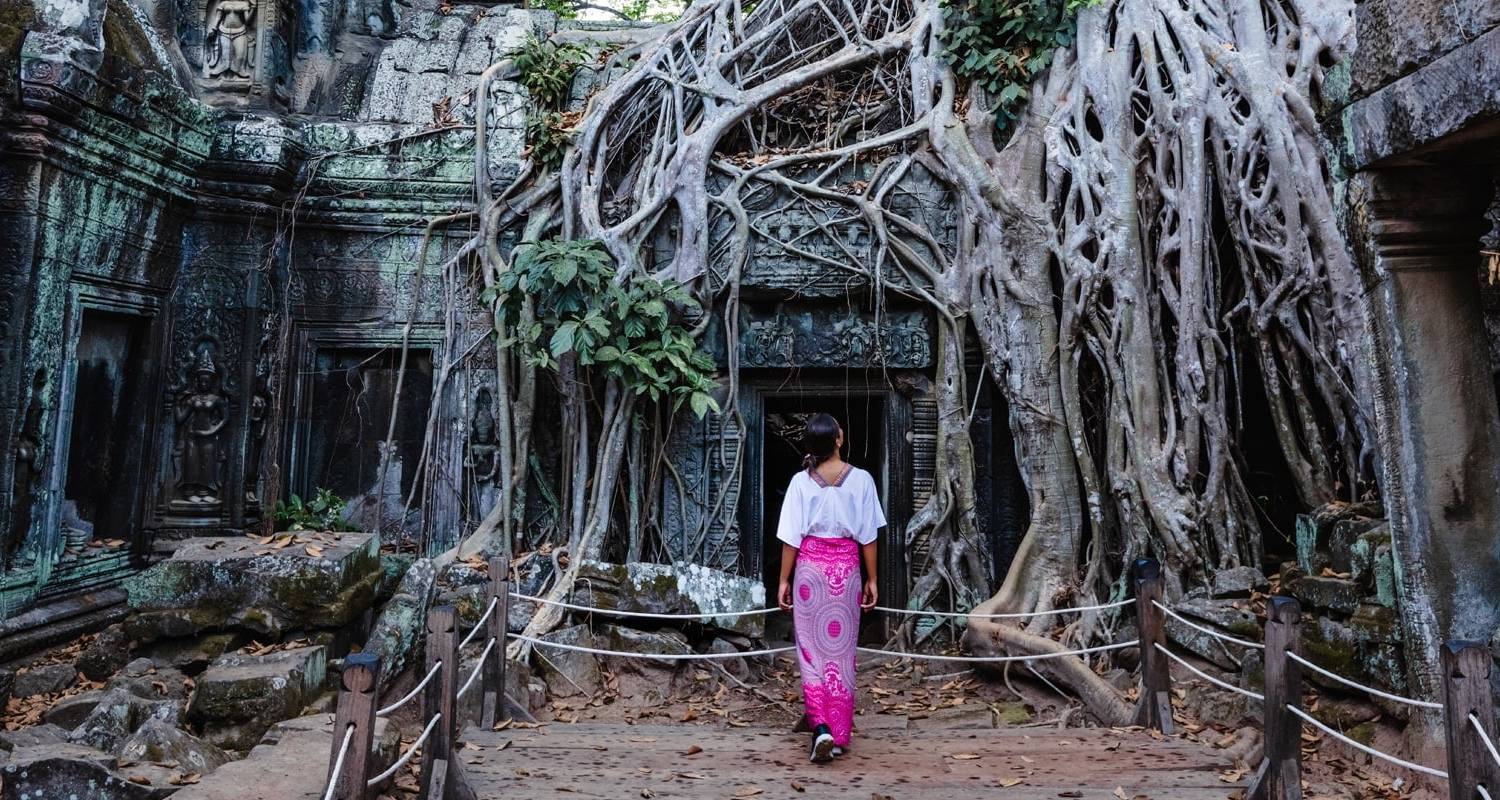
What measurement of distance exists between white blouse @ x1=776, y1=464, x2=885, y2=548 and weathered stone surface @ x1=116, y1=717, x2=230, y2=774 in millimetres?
2181

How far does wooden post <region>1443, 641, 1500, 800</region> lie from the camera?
2287 millimetres

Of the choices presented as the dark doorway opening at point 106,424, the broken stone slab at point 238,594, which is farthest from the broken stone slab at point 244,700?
the dark doorway opening at point 106,424

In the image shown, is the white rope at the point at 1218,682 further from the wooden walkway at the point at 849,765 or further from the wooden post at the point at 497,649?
the wooden post at the point at 497,649

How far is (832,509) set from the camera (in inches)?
143

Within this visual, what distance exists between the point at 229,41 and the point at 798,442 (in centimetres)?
519

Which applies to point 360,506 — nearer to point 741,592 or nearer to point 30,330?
point 30,330

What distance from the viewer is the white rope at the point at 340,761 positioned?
238 cm

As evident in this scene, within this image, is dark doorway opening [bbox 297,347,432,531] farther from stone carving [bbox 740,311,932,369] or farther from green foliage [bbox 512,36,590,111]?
stone carving [bbox 740,311,932,369]

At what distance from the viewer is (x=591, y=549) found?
550 cm

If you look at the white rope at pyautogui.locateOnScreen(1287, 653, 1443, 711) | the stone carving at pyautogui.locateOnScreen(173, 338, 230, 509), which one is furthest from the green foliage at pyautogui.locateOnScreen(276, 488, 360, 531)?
the white rope at pyautogui.locateOnScreen(1287, 653, 1443, 711)

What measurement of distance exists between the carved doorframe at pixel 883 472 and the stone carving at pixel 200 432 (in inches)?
120

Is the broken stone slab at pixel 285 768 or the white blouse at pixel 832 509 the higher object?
the white blouse at pixel 832 509

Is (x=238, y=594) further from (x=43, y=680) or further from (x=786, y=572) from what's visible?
(x=786, y=572)

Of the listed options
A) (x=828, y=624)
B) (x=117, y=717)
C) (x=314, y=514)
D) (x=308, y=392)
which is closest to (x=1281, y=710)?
(x=828, y=624)
